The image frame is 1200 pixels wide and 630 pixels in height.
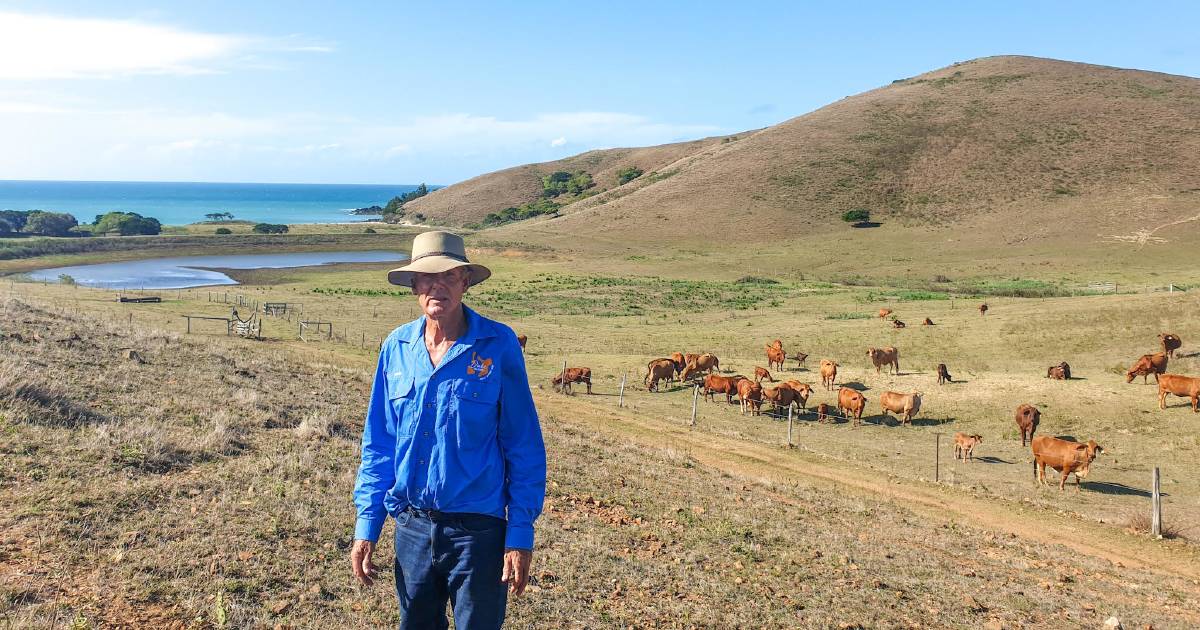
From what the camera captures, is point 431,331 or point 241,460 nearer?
point 431,331

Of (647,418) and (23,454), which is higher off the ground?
(23,454)

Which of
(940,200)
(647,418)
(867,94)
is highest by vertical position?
(867,94)

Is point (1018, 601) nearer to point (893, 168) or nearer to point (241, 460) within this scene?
point (241, 460)

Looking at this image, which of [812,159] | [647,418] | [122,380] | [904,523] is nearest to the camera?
[904,523]

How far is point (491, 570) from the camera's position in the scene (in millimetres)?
4723

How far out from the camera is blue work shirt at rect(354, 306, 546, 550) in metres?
4.66

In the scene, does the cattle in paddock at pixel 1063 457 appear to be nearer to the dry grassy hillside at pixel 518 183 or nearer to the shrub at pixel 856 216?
the shrub at pixel 856 216

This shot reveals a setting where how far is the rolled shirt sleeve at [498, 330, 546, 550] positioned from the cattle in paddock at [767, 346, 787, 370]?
94.2ft

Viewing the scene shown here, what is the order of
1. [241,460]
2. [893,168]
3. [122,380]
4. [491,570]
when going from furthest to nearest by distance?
[893,168] < [122,380] < [241,460] < [491,570]

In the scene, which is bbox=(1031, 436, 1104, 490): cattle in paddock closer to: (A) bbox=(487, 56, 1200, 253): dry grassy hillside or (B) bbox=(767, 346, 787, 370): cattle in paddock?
(B) bbox=(767, 346, 787, 370): cattle in paddock

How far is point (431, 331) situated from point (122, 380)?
12.2 m

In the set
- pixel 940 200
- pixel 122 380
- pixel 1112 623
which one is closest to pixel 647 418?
pixel 122 380

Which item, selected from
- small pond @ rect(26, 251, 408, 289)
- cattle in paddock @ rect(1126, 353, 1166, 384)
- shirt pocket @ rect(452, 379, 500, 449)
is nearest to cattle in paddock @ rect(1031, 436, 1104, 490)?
cattle in paddock @ rect(1126, 353, 1166, 384)

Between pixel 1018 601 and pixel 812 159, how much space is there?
108658 mm
